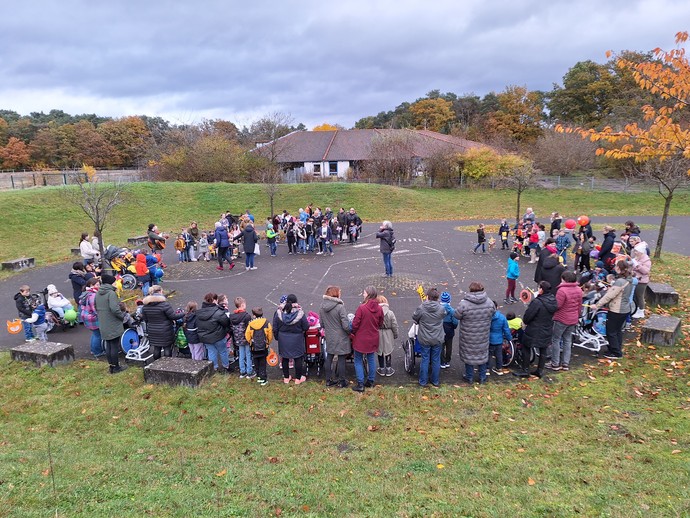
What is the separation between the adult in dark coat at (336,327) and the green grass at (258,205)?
19.1 m

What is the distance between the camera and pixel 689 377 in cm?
727

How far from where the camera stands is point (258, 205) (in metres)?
33.7

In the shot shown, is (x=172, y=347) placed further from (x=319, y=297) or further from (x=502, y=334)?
(x=502, y=334)

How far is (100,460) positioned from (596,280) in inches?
378

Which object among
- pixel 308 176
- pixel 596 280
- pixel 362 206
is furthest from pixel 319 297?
pixel 308 176

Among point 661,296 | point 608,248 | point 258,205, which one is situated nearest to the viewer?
point 661,296

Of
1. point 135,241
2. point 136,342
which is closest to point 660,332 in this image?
point 136,342

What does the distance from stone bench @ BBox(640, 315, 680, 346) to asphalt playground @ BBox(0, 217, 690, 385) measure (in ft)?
4.37

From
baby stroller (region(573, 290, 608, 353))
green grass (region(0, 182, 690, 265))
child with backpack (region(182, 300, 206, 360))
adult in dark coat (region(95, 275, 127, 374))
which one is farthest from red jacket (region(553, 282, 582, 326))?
green grass (region(0, 182, 690, 265))

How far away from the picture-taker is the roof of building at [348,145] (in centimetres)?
4269

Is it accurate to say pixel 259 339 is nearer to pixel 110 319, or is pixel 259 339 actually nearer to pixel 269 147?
pixel 110 319

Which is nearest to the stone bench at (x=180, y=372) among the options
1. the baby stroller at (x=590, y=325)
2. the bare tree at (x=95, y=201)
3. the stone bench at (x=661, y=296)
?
the baby stroller at (x=590, y=325)

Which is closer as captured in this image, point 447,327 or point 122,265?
point 447,327

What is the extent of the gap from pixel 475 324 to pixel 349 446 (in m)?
2.92
